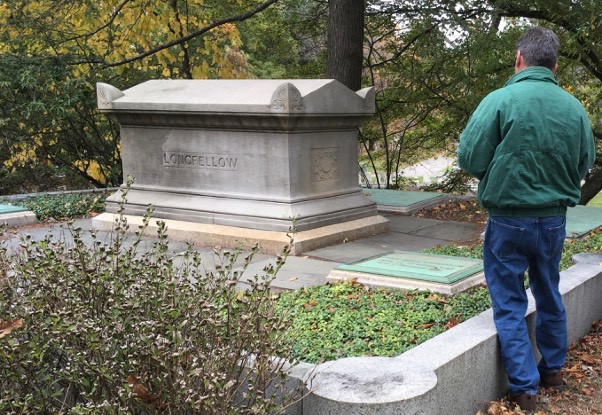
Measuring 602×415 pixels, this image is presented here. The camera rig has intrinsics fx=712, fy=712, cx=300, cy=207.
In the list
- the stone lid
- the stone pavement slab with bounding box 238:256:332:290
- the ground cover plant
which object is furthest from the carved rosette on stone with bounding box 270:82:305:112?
the ground cover plant

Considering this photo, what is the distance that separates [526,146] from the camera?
3820 mm

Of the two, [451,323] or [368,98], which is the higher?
[368,98]

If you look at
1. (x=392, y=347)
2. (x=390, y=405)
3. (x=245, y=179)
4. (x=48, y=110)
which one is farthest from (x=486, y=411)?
(x=48, y=110)

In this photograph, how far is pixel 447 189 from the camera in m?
15.2

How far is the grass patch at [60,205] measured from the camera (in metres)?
10.2

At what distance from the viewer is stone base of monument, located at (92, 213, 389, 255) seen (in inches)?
285

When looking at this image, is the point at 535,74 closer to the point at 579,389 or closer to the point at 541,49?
the point at 541,49

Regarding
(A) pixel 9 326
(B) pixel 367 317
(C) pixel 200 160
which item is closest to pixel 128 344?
(A) pixel 9 326

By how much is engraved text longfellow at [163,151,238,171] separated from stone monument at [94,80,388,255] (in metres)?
0.01

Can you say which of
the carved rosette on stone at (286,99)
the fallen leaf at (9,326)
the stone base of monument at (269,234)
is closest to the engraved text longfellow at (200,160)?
the stone base of monument at (269,234)

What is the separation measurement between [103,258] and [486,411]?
86.7 inches

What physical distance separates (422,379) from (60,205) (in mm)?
8433

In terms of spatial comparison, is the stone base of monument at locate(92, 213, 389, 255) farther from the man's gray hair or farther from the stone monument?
the man's gray hair

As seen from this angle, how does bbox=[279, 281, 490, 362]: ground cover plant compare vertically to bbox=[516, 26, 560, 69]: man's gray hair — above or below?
below
